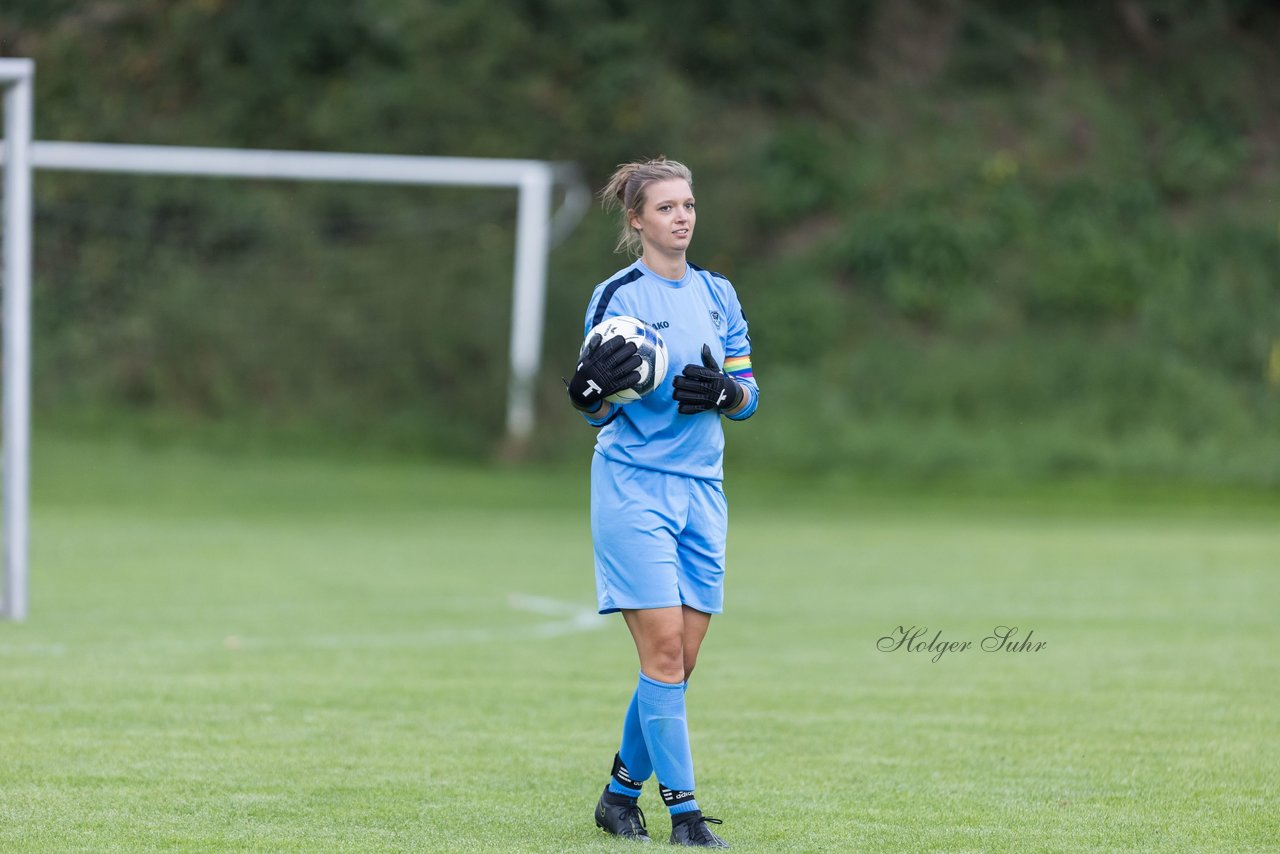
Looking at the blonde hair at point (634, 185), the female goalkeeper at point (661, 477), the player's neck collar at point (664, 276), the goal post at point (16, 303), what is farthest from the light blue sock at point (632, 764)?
the goal post at point (16, 303)

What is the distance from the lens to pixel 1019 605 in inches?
498

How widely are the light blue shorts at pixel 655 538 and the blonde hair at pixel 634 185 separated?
2.48 feet

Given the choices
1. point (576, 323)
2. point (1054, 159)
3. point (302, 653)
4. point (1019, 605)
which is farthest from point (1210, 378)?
point (302, 653)

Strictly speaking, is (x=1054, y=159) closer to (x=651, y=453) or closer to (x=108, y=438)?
(x=108, y=438)

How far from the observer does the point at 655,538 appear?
545 cm

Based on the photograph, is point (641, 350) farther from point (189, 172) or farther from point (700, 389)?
point (189, 172)

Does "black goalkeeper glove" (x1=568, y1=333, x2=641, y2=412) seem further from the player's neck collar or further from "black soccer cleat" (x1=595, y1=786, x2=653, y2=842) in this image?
"black soccer cleat" (x1=595, y1=786, x2=653, y2=842)

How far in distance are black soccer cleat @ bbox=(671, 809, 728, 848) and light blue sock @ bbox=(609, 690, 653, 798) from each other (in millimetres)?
284

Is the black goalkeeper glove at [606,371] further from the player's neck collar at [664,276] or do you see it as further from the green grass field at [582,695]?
the green grass field at [582,695]

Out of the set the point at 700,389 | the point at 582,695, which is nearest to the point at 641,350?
the point at 700,389

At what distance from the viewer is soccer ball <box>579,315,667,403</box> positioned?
210 inches

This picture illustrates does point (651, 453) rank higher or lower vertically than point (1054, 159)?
lower

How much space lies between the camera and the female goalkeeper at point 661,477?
17.8 ft

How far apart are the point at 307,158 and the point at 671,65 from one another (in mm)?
11585
